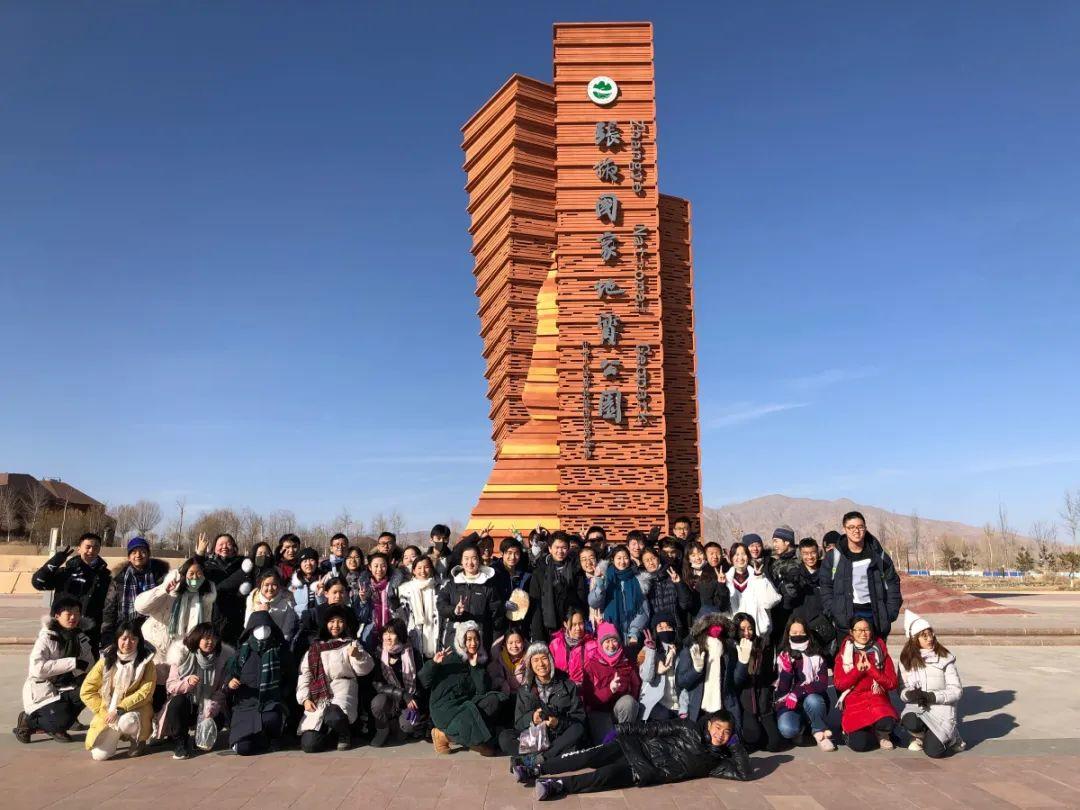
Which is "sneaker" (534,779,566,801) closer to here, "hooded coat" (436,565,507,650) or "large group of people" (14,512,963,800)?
"large group of people" (14,512,963,800)

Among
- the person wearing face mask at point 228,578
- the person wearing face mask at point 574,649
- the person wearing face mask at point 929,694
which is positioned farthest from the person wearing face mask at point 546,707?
the person wearing face mask at point 228,578

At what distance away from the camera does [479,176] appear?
23.5 meters

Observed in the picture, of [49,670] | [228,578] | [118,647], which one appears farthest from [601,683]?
[49,670]

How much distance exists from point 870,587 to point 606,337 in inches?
540

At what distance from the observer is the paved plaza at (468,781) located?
166 inches

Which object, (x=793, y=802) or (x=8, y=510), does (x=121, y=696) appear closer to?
(x=793, y=802)

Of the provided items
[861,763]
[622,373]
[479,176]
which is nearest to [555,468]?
[622,373]

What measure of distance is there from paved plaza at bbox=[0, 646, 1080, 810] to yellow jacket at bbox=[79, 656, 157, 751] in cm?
25

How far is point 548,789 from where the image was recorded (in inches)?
167

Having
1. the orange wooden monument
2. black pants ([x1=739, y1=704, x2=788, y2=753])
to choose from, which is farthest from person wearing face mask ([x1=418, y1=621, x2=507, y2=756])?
the orange wooden monument

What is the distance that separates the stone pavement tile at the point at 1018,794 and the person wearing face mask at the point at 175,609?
563 centimetres

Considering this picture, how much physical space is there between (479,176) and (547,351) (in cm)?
695

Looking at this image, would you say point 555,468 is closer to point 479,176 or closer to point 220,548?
point 479,176

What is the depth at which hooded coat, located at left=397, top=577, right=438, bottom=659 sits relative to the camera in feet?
19.6
